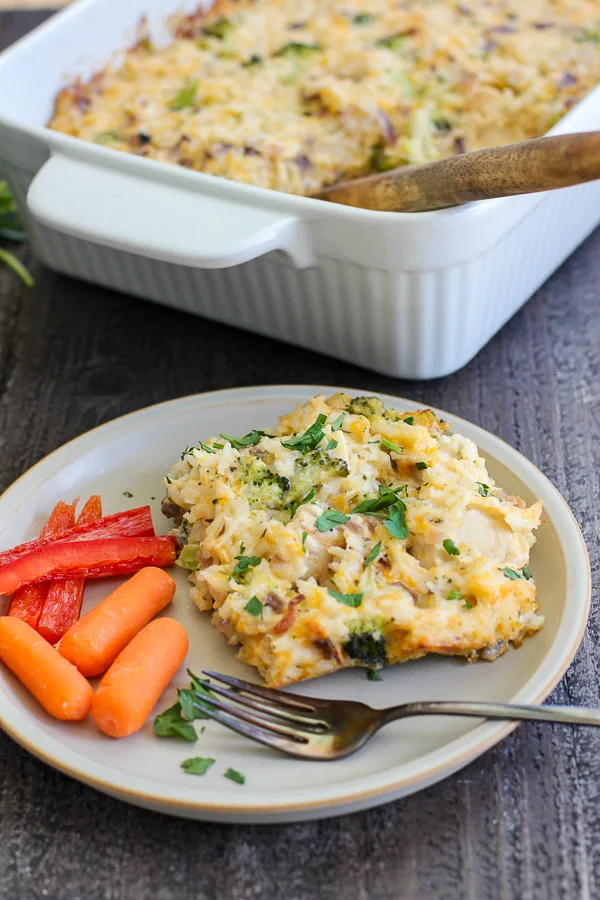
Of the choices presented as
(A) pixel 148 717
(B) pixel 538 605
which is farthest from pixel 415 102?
(A) pixel 148 717

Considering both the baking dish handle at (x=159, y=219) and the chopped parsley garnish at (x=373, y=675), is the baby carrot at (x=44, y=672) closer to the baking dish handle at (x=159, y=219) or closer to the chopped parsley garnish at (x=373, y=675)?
the chopped parsley garnish at (x=373, y=675)

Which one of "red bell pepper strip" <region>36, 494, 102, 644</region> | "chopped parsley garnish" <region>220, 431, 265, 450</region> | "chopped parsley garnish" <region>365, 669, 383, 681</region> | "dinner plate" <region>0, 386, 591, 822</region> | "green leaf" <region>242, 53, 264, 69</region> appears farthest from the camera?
"green leaf" <region>242, 53, 264, 69</region>

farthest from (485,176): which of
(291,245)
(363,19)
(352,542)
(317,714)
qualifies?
(363,19)

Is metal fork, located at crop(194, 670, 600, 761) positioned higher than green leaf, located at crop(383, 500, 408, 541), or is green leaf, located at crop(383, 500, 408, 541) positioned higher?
green leaf, located at crop(383, 500, 408, 541)

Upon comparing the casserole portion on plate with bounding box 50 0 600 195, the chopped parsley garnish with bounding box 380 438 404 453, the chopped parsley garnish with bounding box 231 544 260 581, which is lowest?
the chopped parsley garnish with bounding box 380 438 404 453

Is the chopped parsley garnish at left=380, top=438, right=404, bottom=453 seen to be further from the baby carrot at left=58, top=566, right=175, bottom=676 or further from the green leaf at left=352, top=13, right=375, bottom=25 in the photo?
the green leaf at left=352, top=13, right=375, bottom=25

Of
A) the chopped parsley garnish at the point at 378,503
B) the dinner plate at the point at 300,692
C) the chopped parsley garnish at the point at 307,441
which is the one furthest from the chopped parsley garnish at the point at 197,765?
the chopped parsley garnish at the point at 307,441

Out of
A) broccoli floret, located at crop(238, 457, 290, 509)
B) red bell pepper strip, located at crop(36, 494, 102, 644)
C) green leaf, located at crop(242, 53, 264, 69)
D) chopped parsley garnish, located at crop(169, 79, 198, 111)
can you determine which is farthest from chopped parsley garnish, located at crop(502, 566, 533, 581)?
green leaf, located at crop(242, 53, 264, 69)

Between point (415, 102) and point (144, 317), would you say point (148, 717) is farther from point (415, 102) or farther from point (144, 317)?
point (415, 102)
